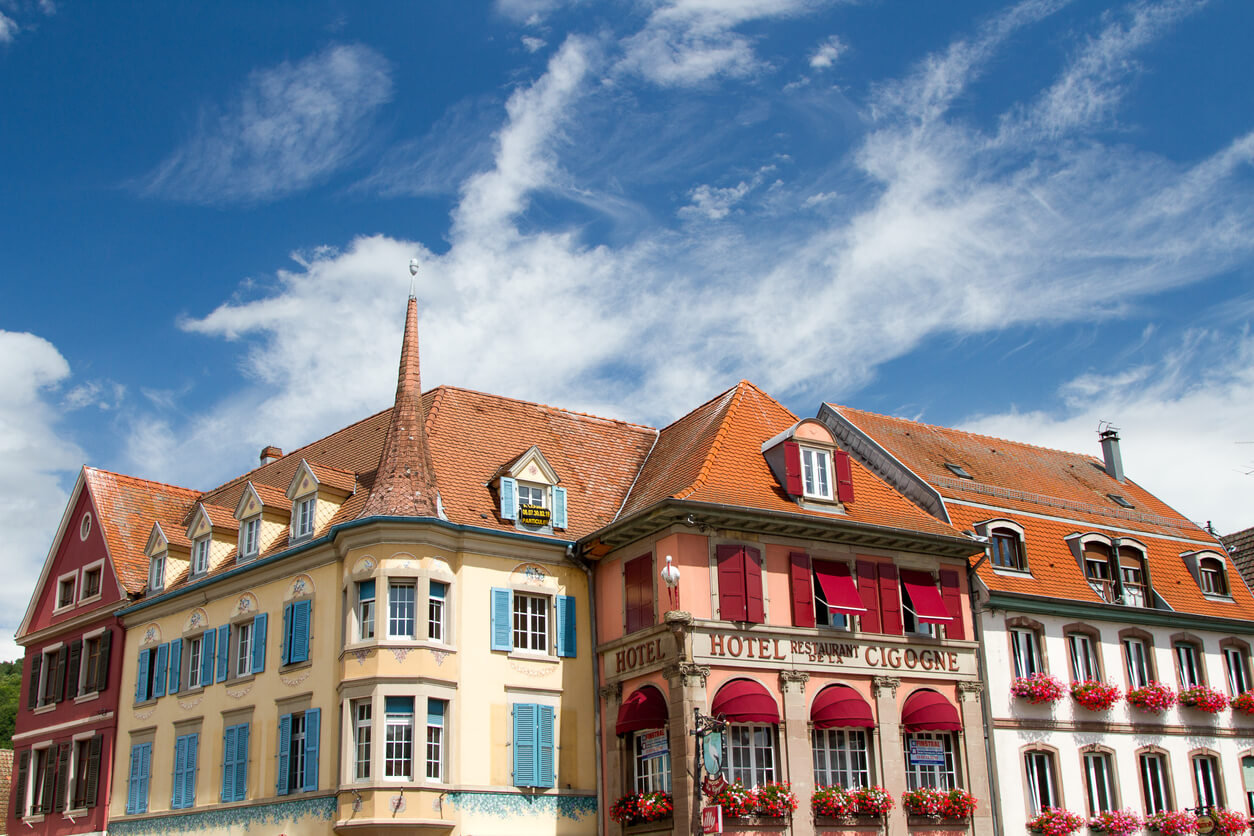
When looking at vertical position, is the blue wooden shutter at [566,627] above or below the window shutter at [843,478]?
below

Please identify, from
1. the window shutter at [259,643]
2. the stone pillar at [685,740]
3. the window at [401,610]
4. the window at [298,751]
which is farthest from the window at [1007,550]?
the window shutter at [259,643]

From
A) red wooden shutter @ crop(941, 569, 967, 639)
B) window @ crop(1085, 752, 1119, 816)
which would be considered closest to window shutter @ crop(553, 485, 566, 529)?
red wooden shutter @ crop(941, 569, 967, 639)

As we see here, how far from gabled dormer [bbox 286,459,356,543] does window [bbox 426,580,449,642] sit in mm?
4204

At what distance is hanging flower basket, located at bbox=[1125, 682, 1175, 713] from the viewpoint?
35656 millimetres

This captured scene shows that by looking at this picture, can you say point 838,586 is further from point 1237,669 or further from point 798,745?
point 1237,669

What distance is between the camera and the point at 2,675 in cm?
8450

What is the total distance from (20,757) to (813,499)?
1059 inches

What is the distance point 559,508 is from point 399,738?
24.8ft

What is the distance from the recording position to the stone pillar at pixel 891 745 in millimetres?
30547

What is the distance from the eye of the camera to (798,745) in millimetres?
29984

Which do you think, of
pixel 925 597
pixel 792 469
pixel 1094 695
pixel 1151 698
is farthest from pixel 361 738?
pixel 1151 698

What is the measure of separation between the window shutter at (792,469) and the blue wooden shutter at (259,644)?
1398cm

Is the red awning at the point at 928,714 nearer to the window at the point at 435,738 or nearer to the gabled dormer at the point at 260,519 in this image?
the window at the point at 435,738

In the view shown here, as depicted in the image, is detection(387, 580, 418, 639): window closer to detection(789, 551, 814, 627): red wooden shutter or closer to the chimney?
detection(789, 551, 814, 627): red wooden shutter
